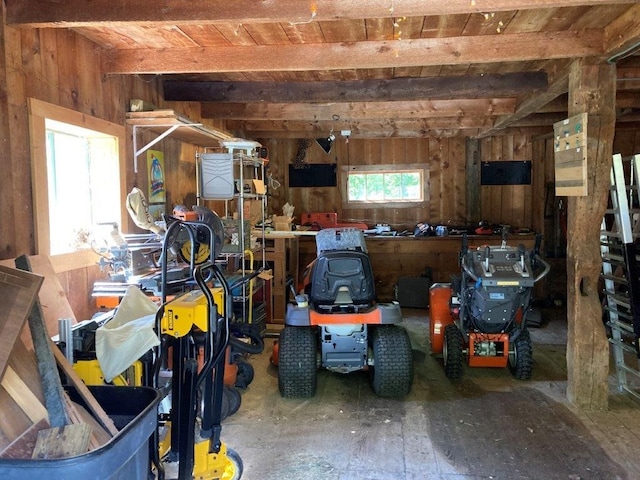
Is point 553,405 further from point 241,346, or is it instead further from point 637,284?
point 241,346

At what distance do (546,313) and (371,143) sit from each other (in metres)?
3.36

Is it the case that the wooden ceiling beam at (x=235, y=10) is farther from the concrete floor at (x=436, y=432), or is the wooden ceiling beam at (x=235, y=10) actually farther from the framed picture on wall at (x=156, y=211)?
the concrete floor at (x=436, y=432)

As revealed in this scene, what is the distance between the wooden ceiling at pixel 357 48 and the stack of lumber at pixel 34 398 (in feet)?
4.92

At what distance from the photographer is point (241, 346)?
1.99m

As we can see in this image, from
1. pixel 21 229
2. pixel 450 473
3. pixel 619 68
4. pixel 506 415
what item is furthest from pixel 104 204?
pixel 619 68

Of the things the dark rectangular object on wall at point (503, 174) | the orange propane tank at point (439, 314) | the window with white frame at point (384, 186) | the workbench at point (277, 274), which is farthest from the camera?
the window with white frame at point (384, 186)

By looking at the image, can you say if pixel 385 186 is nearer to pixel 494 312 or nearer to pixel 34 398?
pixel 494 312

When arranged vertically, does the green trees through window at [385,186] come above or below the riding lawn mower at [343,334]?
above

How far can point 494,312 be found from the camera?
3621 mm

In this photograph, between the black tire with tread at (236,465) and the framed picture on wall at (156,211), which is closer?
the black tire with tread at (236,465)

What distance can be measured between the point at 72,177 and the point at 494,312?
3.17 metres

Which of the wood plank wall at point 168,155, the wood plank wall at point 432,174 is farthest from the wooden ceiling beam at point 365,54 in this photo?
the wood plank wall at point 432,174

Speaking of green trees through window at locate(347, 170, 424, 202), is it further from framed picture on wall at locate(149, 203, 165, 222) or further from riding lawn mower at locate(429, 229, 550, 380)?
framed picture on wall at locate(149, 203, 165, 222)

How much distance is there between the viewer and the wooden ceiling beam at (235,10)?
2.20 meters
